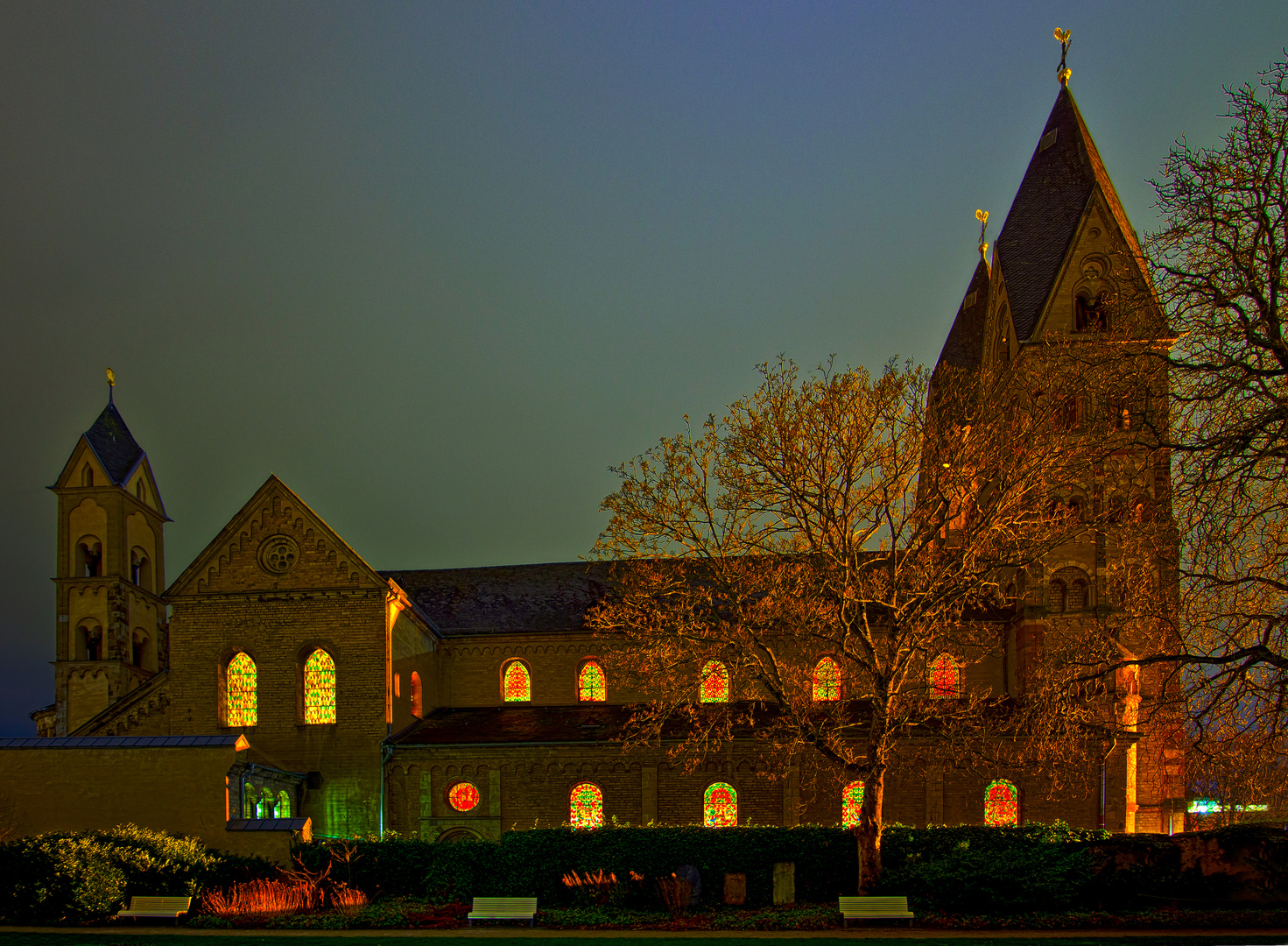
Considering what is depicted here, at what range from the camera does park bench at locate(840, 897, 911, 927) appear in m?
23.6

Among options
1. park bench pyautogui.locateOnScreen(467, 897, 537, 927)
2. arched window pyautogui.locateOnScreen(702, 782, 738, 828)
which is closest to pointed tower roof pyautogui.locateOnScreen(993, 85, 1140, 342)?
arched window pyautogui.locateOnScreen(702, 782, 738, 828)

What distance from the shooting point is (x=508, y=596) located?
43.2 metres

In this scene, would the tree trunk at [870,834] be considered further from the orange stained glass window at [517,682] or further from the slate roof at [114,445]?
the slate roof at [114,445]

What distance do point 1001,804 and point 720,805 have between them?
8.62 m

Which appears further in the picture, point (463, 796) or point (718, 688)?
point (718, 688)

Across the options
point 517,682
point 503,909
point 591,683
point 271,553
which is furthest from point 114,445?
point 503,909

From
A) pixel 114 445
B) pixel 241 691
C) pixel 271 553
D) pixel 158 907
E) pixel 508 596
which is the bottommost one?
pixel 158 907

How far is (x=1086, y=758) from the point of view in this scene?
32.3 m

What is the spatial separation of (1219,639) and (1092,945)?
6177 mm

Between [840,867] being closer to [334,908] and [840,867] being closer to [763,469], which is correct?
[763,469]

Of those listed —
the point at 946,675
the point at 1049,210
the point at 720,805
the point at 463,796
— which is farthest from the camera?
the point at 1049,210

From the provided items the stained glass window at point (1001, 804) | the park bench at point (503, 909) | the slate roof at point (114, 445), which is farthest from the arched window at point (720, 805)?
the slate roof at point (114, 445)

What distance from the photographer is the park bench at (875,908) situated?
23.6 metres

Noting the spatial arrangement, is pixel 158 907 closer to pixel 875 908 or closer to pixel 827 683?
pixel 875 908
